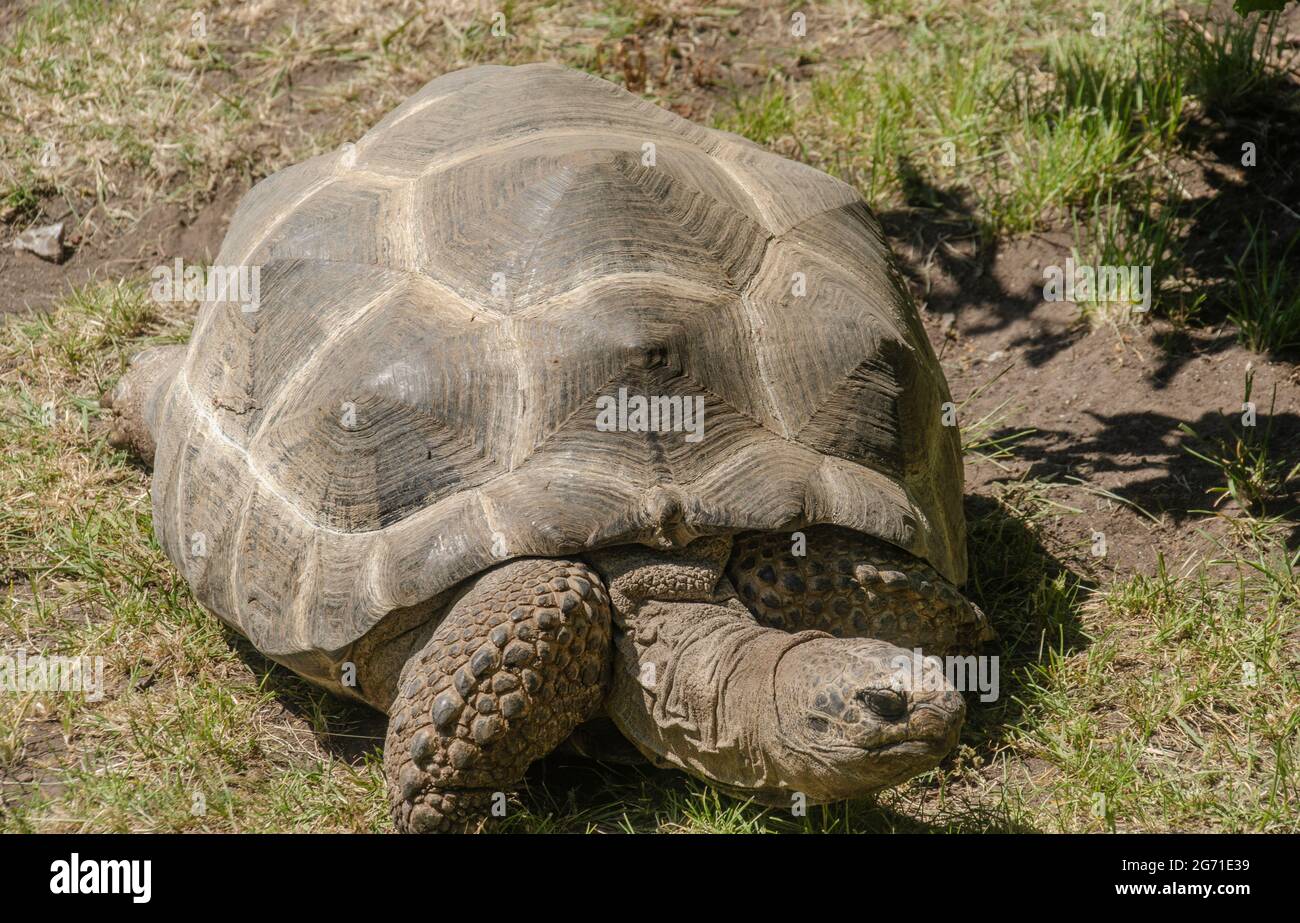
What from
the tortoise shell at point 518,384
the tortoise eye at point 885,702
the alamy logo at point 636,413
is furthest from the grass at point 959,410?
the alamy logo at point 636,413

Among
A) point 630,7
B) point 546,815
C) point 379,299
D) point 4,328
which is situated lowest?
point 546,815

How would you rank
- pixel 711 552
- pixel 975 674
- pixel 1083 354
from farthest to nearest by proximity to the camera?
pixel 1083 354
pixel 975 674
pixel 711 552

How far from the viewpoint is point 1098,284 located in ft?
17.9

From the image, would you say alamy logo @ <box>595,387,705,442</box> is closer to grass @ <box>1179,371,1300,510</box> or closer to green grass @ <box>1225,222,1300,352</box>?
grass @ <box>1179,371,1300,510</box>

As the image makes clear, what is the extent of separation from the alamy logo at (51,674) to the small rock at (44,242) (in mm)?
2399

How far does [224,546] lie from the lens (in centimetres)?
387

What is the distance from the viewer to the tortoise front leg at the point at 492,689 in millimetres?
3277

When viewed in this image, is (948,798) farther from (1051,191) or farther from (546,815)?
(1051,191)

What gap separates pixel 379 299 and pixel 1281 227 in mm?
3702

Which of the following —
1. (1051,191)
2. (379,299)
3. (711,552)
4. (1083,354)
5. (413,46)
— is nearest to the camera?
(711,552)

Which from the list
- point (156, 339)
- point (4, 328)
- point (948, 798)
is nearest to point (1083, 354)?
point (948, 798)

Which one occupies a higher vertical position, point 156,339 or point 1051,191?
point 1051,191

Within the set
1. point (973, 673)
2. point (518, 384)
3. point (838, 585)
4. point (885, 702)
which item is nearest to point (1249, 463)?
point (973, 673)

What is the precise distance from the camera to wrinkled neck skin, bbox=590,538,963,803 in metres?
3.06
